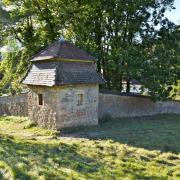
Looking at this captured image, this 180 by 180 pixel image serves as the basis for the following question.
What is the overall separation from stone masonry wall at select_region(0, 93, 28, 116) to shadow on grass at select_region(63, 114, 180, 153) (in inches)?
237

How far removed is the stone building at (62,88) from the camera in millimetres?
18531

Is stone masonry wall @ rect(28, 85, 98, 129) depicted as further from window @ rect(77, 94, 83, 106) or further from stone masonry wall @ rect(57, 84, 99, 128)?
window @ rect(77, 94, 83, 106)

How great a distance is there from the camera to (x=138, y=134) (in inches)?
693

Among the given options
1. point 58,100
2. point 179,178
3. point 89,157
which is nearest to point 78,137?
point 58,100

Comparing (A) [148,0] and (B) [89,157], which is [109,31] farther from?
(B) [89,157]

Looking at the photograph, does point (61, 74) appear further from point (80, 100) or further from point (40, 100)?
point (40, 100)

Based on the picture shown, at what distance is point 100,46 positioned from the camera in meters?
29.0

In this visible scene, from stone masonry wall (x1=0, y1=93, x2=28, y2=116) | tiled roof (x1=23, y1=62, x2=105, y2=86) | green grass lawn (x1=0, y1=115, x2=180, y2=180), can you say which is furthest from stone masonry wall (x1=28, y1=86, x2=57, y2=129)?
stone masonry wall (x1=0, y1=93, x2=28, y2=116)

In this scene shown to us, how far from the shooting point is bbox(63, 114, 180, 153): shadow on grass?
14906mm

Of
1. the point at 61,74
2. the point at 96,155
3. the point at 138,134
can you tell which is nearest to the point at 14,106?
the point at 61,74

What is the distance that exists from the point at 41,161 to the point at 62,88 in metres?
8.88

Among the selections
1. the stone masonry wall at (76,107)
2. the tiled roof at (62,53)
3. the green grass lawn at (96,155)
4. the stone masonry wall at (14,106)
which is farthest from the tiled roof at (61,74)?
the stone masonry wall at (14,106)

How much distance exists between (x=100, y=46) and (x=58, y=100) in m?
11.6

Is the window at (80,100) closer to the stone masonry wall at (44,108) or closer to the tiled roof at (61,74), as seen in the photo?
the tiled roof at (61,74)
